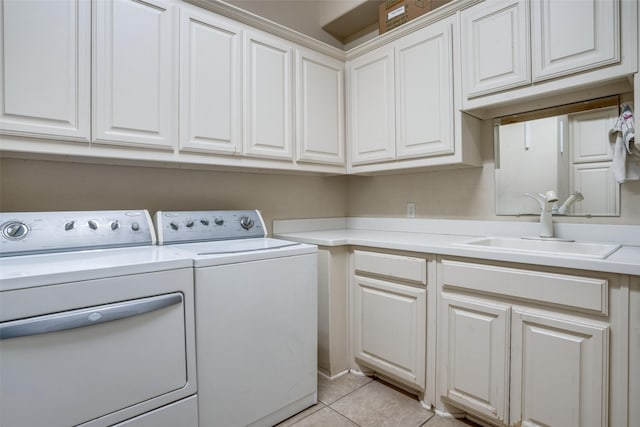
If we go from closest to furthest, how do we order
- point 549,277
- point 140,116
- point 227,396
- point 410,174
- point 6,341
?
point 6,341 → point 549,277 → point 227,396 → point 140,116 → point 410,174

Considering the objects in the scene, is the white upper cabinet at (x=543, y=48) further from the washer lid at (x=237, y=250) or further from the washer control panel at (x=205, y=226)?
the washer control panel at (x=205, y=226)

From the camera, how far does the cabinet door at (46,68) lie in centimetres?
127

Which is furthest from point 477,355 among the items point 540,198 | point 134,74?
point 134,74

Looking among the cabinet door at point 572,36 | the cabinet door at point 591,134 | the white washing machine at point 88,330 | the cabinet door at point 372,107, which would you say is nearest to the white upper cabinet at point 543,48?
the cabinet door at point 572,36

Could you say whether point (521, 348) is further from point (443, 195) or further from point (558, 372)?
point (443, 195)

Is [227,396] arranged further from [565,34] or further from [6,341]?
[565,34]

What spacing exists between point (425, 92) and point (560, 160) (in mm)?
822

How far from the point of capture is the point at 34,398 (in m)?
1.02

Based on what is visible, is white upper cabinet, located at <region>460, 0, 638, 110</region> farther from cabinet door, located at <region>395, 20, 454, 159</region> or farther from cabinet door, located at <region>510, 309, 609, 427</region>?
cabinet door, located at <region>510, 309, 609, 427</region>

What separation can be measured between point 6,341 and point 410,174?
7.44ft

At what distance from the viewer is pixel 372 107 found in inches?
89.5

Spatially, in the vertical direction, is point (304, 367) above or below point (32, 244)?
below

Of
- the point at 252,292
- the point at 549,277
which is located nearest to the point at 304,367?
the point at 252,292

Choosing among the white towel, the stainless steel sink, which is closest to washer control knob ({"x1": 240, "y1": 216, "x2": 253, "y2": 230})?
the stainless steel sink
